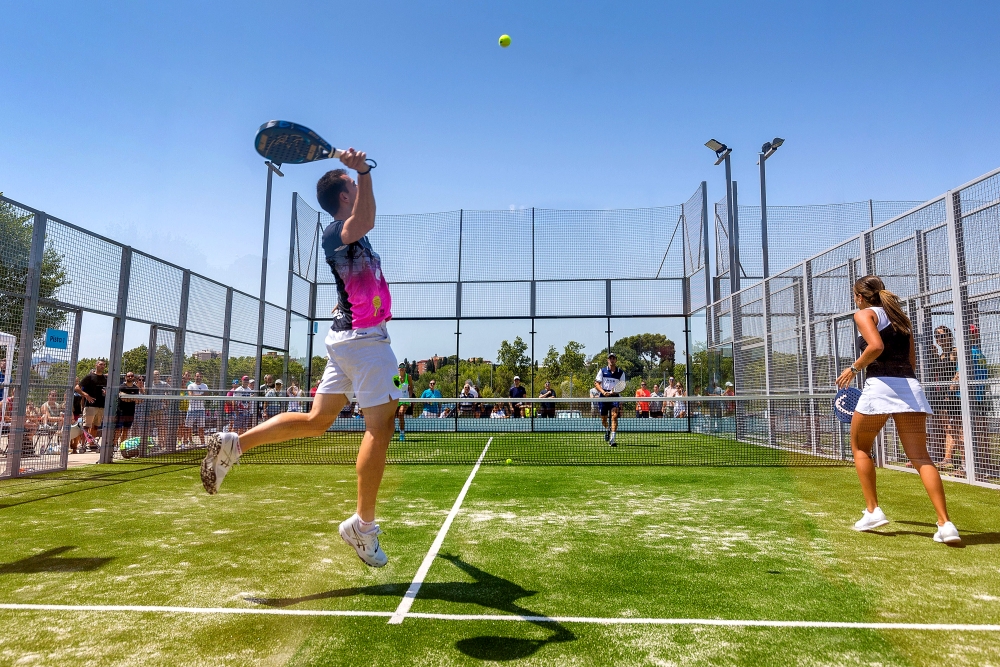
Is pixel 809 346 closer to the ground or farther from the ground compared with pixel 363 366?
farther from the ground

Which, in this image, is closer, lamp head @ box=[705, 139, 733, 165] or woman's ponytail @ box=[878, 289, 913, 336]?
woman's ponytail @ box=[878, 289, 913, 336]

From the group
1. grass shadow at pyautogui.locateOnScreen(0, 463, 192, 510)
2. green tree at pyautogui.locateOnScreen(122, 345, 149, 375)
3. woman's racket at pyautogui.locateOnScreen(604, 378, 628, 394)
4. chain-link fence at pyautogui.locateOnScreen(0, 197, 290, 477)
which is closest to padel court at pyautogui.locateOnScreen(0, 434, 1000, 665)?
grass shadow at pyautogui.locateOnScreen(0, 463, 192, 510)

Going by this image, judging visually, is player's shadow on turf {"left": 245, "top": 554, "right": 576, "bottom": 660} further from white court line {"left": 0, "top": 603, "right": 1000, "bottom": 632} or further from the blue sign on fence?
the blue sign on fence

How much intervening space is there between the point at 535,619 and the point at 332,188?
2.44 m

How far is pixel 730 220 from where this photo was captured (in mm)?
14500

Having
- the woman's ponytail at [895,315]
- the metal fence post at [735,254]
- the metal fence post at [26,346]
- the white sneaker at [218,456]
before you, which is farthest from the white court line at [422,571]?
the metal fence post at [735,254]

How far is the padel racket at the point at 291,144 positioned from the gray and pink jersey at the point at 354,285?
38 centimetres

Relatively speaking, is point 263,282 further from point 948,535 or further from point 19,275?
point 948,535

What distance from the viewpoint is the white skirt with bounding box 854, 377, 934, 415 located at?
4195mm

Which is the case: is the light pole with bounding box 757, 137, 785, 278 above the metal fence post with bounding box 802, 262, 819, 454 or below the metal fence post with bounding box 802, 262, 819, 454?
above

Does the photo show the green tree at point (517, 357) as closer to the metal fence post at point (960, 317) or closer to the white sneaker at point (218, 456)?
the metal fence post at point (960, 317)

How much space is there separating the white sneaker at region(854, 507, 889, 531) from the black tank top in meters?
0.99

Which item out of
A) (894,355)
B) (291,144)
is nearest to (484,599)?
(291,144)

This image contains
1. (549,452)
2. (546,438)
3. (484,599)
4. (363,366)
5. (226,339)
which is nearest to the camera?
(484,599)
